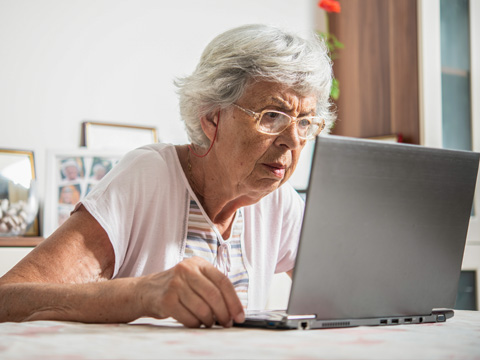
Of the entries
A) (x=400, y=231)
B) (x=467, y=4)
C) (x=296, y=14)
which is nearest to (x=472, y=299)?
(x=467, y=4)

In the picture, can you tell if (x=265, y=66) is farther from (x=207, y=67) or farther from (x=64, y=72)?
(x=64, y=72)

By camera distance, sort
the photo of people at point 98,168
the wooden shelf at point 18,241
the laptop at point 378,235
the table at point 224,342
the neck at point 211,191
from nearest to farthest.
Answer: the table at point 224,342
the laptop at point 378,235
the neck at point 211,191
the wooden shelf at point 18,241
the photo of people at point 98,168

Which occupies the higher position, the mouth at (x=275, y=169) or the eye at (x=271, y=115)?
the eye at (x=271, y=115)

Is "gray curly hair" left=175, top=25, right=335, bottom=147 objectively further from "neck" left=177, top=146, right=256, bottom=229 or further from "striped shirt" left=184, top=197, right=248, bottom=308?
"striped shirt" left=184, top=197, right=248, bottom=308

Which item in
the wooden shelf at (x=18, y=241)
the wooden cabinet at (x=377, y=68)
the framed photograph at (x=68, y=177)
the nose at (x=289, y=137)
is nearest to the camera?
the nose at (x=289, y=137)

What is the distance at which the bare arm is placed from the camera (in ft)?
2.70

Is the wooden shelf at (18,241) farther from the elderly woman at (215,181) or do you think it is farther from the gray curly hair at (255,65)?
the gray curly hair at (255,65)

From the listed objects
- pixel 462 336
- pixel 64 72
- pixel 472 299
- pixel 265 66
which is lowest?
pixel 472 299

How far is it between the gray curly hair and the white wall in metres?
0.97

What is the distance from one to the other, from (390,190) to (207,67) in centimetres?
69

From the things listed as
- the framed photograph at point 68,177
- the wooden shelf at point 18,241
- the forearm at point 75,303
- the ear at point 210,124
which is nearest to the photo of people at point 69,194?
the framed photograph at point 68,177

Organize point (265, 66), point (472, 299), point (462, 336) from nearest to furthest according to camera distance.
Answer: point (462, 336)
point (265, 66)
point (472, 299)

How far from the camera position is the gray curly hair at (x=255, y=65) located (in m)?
1.32

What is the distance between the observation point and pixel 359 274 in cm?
83
